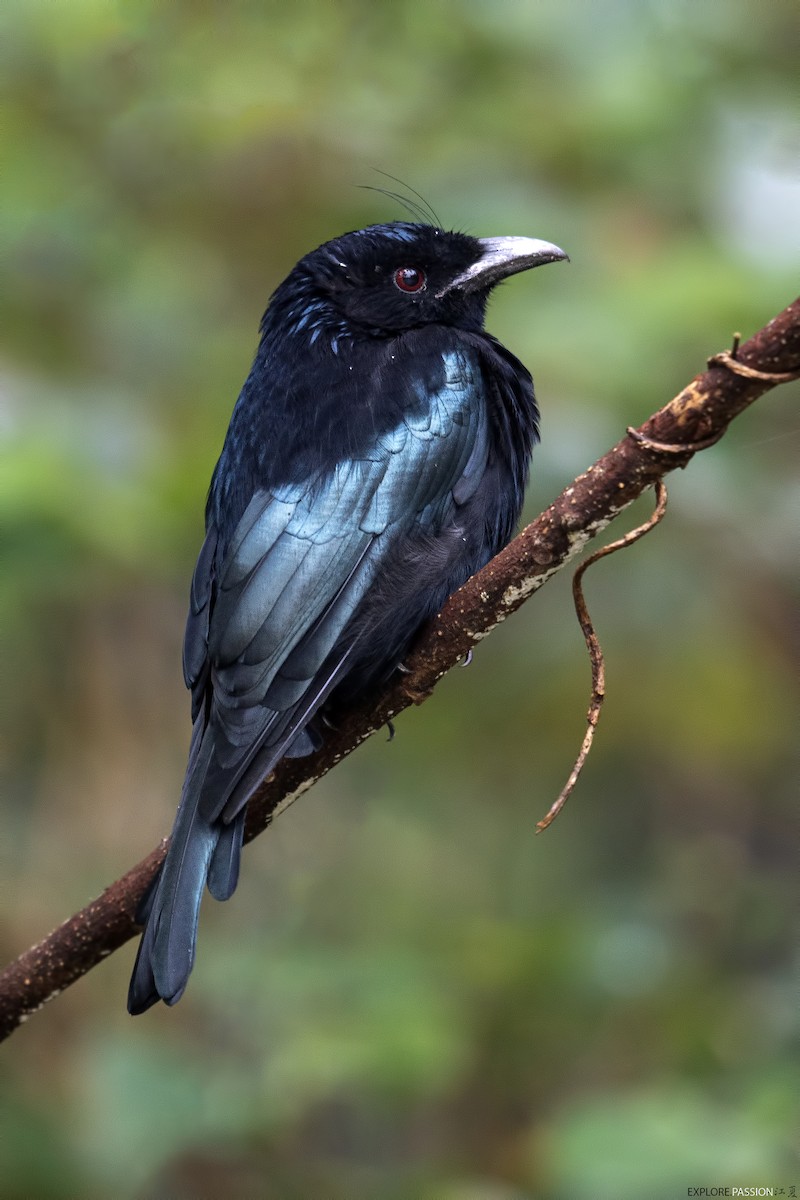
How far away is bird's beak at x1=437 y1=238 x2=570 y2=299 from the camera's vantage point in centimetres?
340

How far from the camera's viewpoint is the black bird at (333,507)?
261cm

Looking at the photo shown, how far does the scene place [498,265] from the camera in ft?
11.2

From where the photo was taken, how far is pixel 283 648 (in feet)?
8.91

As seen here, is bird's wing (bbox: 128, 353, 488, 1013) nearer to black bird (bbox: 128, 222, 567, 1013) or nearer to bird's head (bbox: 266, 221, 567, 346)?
black bird (bbox: 128, 222, 567, 1013)

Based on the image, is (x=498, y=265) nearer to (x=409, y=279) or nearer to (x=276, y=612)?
(x=409, y=279)

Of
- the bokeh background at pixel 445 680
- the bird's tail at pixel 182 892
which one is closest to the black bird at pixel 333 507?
the bird's tail at pixel 182 892

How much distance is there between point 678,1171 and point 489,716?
1.78 metres

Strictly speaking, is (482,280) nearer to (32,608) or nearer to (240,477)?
(240,477)

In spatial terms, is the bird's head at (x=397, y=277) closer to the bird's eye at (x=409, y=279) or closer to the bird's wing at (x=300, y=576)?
the bird's eye at (x=409, y=279)

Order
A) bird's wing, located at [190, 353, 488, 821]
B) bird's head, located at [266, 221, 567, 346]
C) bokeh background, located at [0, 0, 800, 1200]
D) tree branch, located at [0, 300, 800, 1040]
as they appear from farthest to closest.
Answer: bokeh background, located at [0, 0, 800, 1200], bird's head, located at [266, 221, 567, 346], bird's wing, located at [190, 353, 488, 821], tree branch, located at [0, 300, 800, 1040]

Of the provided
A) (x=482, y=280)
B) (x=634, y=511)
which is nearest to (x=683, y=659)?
(x=634, y=511)

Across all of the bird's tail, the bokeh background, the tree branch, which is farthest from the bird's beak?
the bird's tail

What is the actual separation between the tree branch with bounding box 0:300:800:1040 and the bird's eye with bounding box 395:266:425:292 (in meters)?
1.00

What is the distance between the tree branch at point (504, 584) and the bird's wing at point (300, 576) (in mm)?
139
